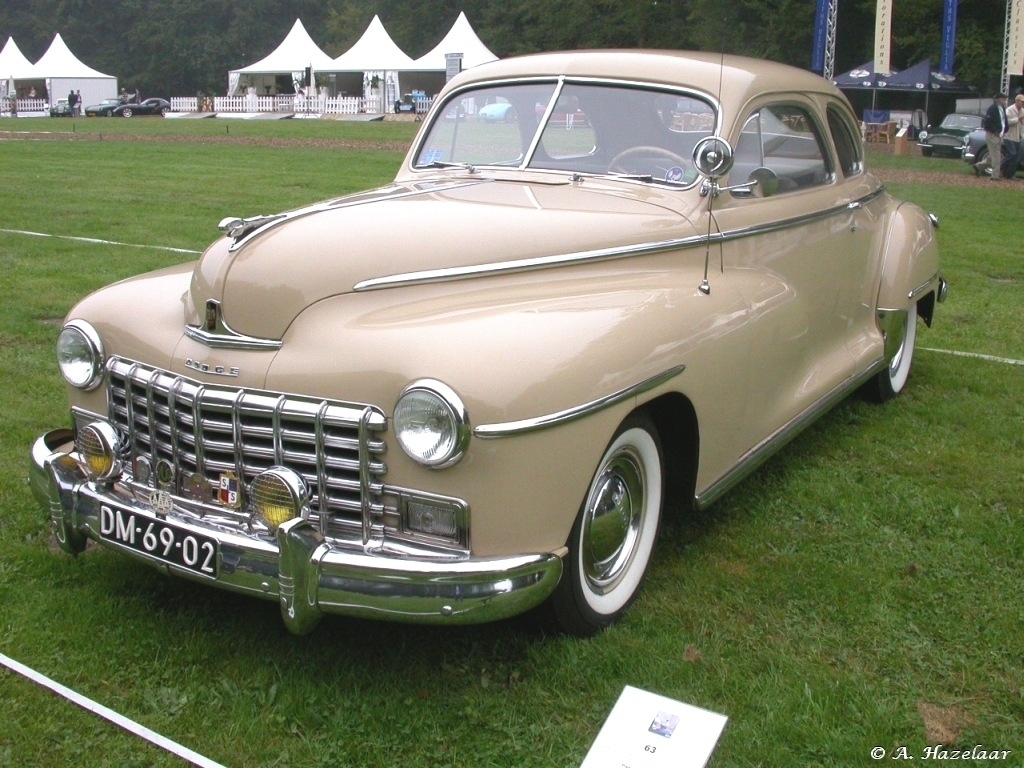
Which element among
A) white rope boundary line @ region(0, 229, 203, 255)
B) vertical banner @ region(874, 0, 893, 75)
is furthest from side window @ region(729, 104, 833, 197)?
vertical banner @ region(874, 0, 893, 75)

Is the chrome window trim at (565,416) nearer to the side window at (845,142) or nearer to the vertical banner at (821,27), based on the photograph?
the side window at (845,142)

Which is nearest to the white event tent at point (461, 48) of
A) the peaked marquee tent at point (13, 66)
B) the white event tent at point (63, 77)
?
the white event tent at point (63, 77)

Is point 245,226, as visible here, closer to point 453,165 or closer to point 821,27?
point 453,165

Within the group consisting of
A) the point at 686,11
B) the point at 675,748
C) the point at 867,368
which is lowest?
the point at 675,748

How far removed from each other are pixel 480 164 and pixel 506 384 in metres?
1.85

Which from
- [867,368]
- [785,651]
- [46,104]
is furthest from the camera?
[46,104]

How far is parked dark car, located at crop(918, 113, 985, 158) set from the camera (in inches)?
920

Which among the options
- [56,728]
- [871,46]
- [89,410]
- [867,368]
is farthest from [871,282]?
[871,46]

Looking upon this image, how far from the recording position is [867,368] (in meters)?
4.84

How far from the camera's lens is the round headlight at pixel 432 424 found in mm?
2508

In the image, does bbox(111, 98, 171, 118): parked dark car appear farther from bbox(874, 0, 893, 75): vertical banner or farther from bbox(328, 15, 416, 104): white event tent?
bbox(874, 0, 893, 75): vertical banner

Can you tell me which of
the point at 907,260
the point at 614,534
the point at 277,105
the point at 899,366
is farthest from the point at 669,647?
the point at 277,105

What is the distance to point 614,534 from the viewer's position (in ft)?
10.2

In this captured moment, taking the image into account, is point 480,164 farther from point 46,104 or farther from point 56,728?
point 46,104
